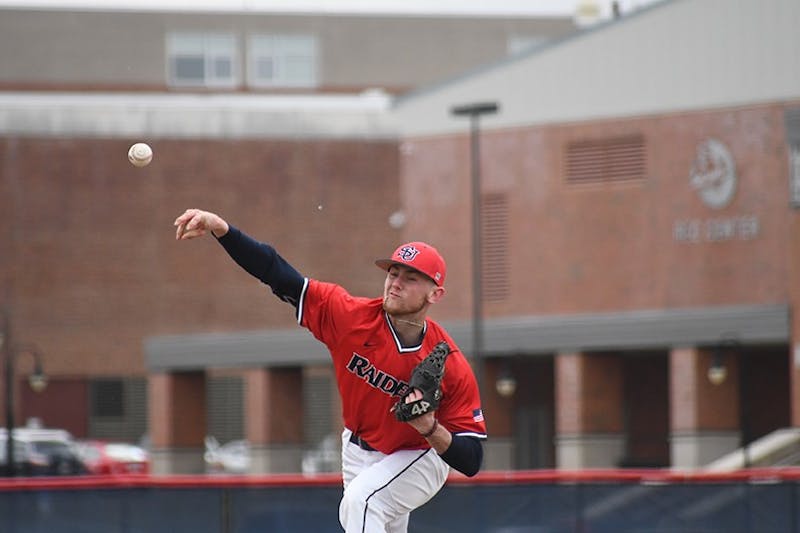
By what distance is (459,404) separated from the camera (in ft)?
29.5

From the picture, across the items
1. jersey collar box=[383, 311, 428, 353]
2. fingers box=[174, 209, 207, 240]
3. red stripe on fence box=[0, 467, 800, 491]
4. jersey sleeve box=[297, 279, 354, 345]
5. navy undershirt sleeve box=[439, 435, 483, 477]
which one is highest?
fingers box=[174, 209, 207, 240]

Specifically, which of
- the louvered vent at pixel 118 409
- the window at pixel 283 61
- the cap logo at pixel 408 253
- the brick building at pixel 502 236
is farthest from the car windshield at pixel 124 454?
the cap logo at pixel 408 253

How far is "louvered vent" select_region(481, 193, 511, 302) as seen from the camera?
158 ft

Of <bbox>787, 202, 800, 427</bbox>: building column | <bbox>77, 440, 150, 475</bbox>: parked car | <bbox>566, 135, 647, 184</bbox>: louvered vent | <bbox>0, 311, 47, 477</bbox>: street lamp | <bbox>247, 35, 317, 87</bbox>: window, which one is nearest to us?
<bbox>0, 311, 47, 477</bbox>: street lamp

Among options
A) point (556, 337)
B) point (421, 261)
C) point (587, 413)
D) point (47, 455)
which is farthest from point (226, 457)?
point (421, 261)

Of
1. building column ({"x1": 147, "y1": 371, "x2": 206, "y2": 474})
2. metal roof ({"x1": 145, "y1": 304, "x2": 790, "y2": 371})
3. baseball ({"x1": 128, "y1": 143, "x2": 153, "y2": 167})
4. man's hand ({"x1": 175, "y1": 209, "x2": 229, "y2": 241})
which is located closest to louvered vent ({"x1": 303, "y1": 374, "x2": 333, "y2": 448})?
building column ({"x1": 147, "y1": 371, "x2": 206, "y2": 474})

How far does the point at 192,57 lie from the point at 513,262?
27642mm

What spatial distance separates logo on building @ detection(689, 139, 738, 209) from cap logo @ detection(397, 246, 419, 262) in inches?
1343

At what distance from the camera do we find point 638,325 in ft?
140

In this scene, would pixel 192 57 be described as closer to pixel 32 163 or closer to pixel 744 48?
pixel 32 163

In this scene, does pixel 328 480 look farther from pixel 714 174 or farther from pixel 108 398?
pixel 108 398

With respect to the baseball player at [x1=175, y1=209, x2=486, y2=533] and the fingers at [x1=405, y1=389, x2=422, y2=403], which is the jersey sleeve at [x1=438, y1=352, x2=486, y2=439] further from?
the fingers at [x1=405, y1=389, x2=422, y2=403]

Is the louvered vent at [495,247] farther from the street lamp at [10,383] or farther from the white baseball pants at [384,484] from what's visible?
the white baseball pants at [384,484]

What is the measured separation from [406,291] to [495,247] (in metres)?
39.6
